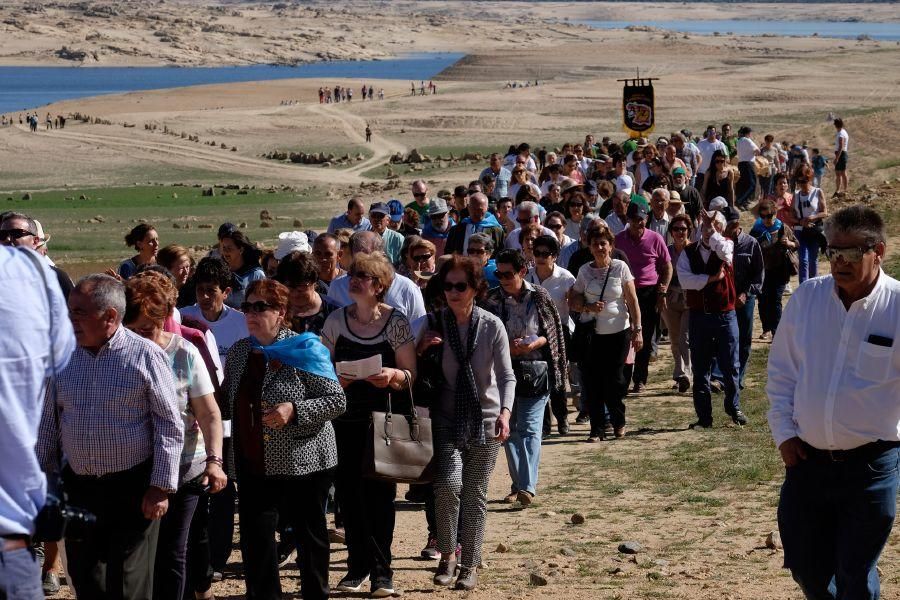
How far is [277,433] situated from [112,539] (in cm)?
88

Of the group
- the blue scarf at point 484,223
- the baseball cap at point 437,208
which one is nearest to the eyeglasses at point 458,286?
the blue scarf at point 484,223

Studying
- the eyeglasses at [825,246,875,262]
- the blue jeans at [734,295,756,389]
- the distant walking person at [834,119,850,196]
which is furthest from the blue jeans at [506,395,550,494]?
the distant walking person at [834,119,850,196]

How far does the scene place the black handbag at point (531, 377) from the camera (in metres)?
8.77

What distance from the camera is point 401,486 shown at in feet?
32.3

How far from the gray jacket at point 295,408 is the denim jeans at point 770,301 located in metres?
8.60

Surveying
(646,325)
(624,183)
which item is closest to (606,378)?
(646,325)

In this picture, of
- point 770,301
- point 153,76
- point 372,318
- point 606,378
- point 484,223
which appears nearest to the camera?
point 372,318

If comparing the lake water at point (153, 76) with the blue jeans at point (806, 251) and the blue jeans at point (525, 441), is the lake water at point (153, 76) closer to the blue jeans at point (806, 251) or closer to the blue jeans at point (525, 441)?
the blue jeans at point (806, 251)

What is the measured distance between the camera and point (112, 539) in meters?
5.62

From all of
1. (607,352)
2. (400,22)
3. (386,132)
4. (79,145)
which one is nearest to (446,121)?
(386,132)

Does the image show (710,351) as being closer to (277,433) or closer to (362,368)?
(362,368)

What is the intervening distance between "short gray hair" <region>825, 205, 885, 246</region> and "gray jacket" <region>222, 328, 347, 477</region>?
2182 millimetres

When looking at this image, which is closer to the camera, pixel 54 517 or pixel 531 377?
pixel 54 517

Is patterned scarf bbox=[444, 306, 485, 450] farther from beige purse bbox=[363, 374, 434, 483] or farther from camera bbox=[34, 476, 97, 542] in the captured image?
camera bbox=[34, 476, 97, 542]
